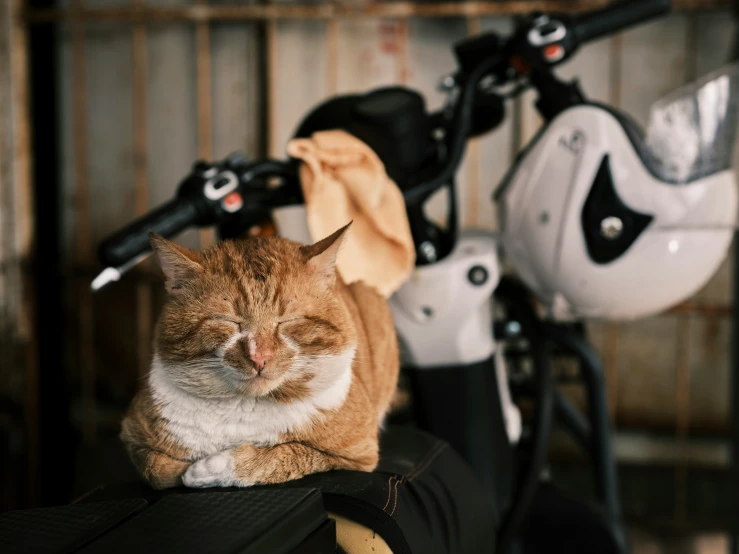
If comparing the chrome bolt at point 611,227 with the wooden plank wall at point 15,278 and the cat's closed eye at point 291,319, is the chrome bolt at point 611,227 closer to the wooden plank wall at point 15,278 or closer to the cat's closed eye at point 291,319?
the cat's closed eye at point 291,319

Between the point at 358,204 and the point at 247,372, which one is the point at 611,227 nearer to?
the point at 358,204

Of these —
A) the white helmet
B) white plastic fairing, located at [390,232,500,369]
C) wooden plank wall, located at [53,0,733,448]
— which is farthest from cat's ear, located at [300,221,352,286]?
wooden plank wall, located at [53,0,733,448]

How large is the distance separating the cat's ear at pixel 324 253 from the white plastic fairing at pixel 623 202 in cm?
50

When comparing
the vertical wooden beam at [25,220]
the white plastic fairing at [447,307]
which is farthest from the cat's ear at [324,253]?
the vertical wooden beam at [25,220]

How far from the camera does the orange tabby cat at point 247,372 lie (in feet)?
2.18

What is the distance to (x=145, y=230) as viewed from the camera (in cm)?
93

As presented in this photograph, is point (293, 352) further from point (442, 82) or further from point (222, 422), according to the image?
point (442, 82)

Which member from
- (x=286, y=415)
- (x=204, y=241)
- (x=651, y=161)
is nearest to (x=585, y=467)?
(x=204, y=241)

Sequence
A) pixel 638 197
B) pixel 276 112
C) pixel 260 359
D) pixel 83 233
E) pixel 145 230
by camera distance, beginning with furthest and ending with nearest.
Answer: pixel 83 233, pixel 276 112, pixel 638 197, pixel 145 230, pixel 260 359

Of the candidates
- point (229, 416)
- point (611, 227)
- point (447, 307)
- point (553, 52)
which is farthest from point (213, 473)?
point (553, 52)

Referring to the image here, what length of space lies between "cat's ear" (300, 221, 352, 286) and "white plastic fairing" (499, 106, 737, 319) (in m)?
0.50

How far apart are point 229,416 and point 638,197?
68 centimetres

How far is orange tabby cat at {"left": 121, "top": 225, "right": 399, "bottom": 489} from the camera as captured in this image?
663 millimetres

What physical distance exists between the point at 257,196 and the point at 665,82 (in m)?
1.76
